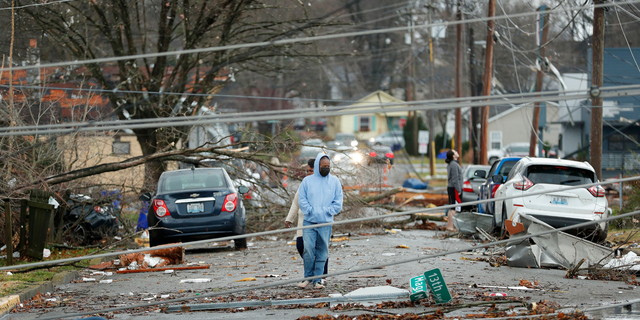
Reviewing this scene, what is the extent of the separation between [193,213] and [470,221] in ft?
18.5

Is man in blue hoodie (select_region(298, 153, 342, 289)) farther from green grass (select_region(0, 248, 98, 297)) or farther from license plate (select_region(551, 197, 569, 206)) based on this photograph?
license plate (select_region(551, 197, 569, 206))

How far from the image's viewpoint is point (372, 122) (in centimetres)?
6725

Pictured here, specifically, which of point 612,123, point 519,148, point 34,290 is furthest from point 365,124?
point 34,290

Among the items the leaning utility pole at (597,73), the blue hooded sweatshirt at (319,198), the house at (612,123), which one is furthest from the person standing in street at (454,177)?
the house at (612,123)

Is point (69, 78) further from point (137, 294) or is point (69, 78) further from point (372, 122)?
point (372, 122)

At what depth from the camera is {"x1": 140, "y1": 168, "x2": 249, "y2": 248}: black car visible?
12898 mm

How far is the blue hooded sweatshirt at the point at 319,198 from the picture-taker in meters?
8.73

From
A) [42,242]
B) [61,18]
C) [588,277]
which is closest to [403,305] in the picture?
[588,277]

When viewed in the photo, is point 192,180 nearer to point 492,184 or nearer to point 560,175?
point 492,184

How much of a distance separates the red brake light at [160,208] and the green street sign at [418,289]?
6.70 m

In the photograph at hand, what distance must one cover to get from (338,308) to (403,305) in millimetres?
679

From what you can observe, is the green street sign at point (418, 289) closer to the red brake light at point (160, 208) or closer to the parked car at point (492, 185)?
the red brake light at point (160, 208)

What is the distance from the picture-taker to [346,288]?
8.45 meters

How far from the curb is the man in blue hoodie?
327 centimetres
